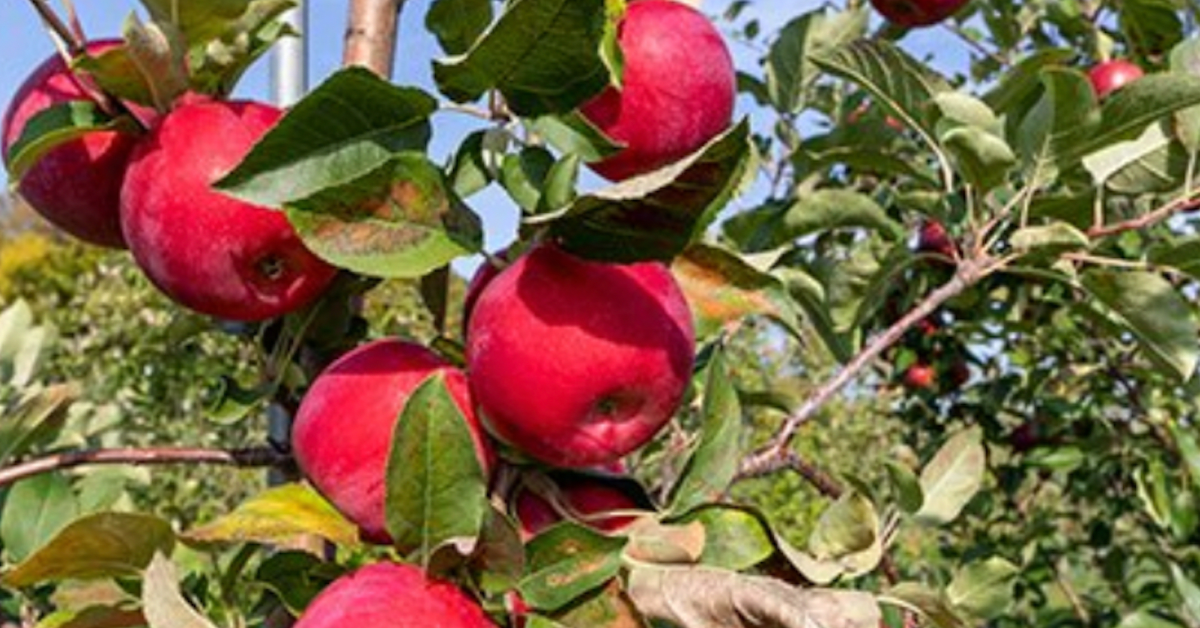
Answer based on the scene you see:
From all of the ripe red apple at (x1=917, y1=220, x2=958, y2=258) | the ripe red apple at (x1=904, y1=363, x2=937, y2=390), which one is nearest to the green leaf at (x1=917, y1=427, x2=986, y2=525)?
the ripe red apple at (x1=917, y1=220, x2=958, y2=258)

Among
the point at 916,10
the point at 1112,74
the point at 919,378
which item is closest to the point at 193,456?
the point at 916,10

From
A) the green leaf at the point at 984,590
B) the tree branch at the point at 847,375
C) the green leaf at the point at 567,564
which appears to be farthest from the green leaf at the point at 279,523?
the green leaf at the point at 984,590

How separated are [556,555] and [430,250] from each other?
157mm

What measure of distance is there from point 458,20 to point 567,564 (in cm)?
30

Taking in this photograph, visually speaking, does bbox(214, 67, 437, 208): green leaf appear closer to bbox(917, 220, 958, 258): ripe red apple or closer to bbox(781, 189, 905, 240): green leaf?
bbox(781, 189, 905, 240): green leaf

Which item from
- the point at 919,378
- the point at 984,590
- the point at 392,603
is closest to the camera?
the point at 392,603

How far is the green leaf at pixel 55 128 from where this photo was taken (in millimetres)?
757

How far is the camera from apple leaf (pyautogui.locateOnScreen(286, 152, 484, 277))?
0.69m

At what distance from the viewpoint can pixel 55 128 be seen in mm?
782

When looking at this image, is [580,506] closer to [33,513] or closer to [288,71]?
[288,71]

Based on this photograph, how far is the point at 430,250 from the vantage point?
2.37 feet

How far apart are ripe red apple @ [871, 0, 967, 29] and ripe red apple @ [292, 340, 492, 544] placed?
3.88ft

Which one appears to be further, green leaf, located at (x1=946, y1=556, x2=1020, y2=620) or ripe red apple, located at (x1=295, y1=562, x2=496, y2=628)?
green leaf, located at (x1=946, y1=556, x2=1020, y2=620)

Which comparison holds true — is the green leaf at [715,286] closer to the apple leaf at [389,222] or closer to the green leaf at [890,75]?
the apple leaf at [389,222]
